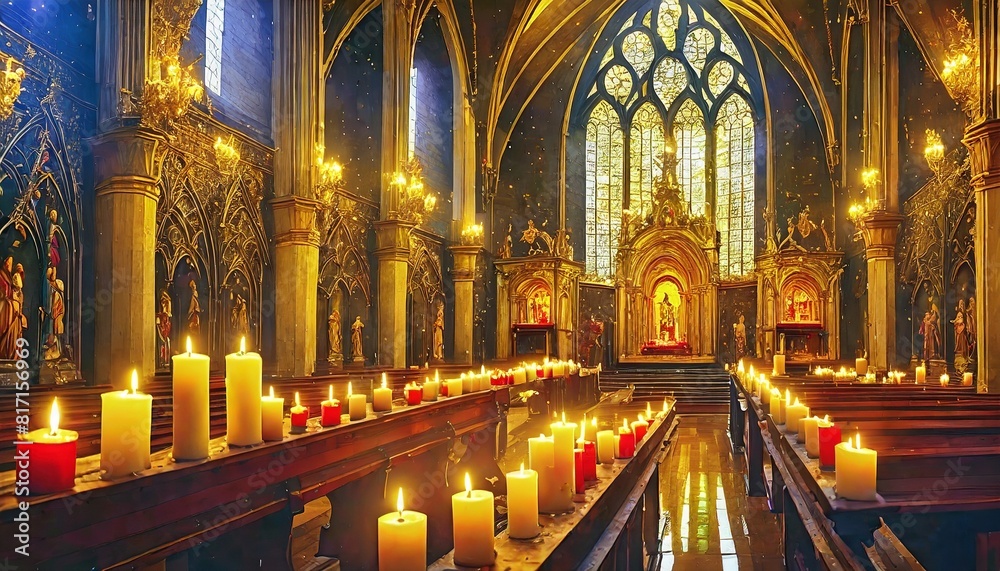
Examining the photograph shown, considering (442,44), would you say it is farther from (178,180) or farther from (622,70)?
(178,180)

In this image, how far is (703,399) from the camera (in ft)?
67.2

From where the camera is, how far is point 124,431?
2.59 meters

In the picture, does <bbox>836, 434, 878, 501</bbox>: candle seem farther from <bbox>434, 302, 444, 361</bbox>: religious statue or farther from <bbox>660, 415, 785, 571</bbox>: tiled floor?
<bbox>434, 302, 444, 361</bbox>: religious statue

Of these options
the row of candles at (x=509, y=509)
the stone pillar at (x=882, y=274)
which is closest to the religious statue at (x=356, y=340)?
the stone pillar at (x=882, y=274)

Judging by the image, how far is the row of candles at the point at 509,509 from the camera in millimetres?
1780

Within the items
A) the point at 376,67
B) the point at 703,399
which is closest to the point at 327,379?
the point at 376,67

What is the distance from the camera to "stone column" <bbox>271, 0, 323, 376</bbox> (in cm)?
1410

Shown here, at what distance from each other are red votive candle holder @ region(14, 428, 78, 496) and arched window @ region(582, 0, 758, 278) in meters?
27.4

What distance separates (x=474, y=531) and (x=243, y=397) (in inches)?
63.4

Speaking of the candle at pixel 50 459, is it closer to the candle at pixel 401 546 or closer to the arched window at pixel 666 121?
the candle at pixel 401 546

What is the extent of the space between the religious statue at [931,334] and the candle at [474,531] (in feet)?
50.9

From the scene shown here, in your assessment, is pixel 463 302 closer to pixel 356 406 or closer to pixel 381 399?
pixel 381 399

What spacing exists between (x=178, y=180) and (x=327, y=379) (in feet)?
14.9

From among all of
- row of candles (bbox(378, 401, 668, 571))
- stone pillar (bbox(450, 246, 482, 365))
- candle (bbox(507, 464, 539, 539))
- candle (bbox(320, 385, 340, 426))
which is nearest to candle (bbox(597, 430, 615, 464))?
row of candles (bbox(378, 401, 668, 571))
